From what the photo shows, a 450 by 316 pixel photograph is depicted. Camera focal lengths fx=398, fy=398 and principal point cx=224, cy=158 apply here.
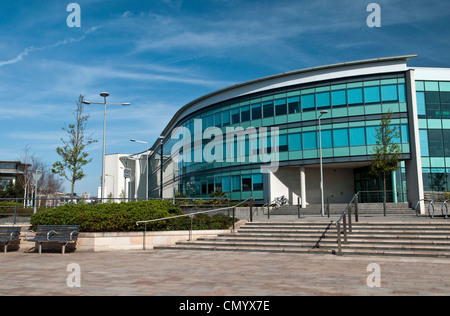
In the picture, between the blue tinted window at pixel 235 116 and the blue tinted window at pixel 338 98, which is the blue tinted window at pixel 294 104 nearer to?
the blue tinted window at pixel 338 98

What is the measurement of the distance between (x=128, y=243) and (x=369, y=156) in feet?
81.4

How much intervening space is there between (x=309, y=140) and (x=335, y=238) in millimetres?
22706

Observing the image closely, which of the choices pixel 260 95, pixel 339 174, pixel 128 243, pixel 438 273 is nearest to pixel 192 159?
pixel 260 95

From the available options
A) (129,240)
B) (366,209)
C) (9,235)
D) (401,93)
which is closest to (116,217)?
(129,240)

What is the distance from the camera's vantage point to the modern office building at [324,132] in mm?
33219

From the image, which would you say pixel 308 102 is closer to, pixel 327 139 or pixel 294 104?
pixel 294 104

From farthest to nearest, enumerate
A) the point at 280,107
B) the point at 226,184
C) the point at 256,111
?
the point at 226,184 → the point at 256,111 → the point at 280,107

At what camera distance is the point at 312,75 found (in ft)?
119

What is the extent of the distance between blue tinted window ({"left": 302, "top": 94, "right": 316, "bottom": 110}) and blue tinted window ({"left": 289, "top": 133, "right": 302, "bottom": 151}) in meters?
2.63

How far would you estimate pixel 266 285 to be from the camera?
730cm

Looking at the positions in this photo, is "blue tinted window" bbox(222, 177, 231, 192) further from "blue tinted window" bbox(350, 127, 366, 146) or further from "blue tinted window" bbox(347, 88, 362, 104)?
"blue tinted window" bbox(347, 88, 362, 104)

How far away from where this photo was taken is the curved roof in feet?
110

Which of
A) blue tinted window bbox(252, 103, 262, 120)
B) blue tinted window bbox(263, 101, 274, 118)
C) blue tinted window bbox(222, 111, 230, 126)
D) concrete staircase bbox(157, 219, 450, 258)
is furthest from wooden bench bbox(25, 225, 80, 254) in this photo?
blue tinted window bbox(222, 111, 230, 126)
